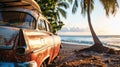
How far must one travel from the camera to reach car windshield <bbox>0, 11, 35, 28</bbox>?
5.55 meters

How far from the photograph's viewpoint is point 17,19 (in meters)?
5.68

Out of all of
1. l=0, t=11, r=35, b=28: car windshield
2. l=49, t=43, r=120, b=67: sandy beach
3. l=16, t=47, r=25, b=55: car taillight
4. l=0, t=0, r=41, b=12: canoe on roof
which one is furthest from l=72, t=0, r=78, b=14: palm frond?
l=16, t=47, r=25, b=55: car taillight

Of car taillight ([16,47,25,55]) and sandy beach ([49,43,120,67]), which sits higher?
car taillight ([16,47,25,55])

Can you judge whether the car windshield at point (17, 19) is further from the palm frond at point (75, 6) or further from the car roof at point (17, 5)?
the palm frond at point (75, 6)

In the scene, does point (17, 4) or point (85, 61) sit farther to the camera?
point (85, 61)

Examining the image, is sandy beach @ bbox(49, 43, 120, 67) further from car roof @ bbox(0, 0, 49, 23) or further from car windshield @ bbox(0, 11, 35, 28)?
car windshield @ bbox(0, 11, 35, 28)

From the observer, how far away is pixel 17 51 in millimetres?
4422

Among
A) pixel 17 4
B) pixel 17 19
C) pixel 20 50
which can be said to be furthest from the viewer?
pixel 17 4

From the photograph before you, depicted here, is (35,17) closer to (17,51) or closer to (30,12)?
(30,12)

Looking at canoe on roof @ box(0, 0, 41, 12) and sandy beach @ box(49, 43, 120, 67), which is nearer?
canoe on roof @ box(0, 0, 41, 12)

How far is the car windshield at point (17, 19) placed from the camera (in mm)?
5555

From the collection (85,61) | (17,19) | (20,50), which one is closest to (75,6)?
(85,61)

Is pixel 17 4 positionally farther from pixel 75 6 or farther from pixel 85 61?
pixel 75 6

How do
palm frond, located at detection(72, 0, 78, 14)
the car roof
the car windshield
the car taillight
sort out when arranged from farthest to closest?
palm frond, located at detection(72, 0, 78, 14)
the car roof
the car windshield
the car taillight
